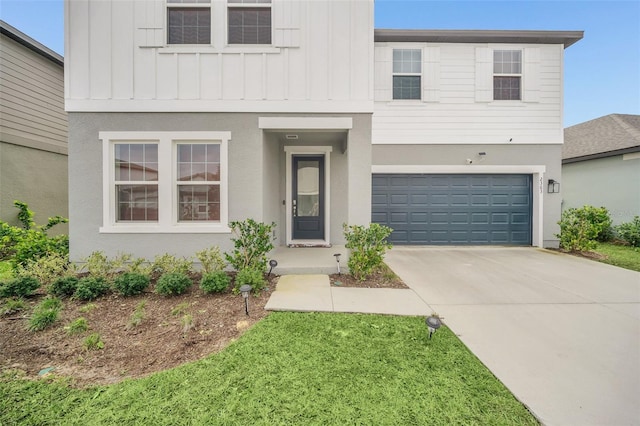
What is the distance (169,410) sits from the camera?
182 centimetres

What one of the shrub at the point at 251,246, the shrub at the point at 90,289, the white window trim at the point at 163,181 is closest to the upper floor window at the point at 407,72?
the white window trim at the point at 163,181

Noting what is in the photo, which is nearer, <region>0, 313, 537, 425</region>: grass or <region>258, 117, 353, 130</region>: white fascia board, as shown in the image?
<region>0, 313, 537, 425</region>: grass

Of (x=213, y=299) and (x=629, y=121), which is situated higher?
(x=629, y=121)

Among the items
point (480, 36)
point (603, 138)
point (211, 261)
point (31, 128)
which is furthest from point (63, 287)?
point (603, 138)

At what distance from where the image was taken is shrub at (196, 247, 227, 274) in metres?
4.27

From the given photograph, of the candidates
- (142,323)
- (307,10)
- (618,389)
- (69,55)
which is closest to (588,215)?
(618,389)

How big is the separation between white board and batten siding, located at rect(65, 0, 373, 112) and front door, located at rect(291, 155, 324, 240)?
2.28 meters

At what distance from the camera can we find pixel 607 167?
898cm

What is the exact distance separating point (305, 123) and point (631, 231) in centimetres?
1043

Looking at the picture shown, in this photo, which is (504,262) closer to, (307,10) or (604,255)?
(604,255)

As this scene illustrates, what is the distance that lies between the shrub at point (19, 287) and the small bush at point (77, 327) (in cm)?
153

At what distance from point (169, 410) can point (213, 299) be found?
1.96 metres

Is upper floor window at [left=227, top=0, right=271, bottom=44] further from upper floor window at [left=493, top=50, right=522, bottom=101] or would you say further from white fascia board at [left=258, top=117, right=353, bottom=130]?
upper floor window at [left=493, top=50, right=522, bottom=101]

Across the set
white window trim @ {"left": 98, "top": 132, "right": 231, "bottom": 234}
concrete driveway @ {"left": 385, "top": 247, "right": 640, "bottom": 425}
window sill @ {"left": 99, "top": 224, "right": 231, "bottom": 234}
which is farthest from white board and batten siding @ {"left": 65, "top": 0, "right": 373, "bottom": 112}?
concrete driveway @ {"left": 385, "top": 247, "right": 640, "bottom": 425}
